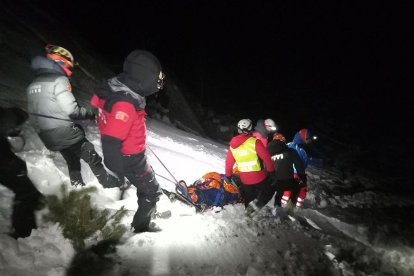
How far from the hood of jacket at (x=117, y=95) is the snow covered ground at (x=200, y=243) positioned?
1.53 m

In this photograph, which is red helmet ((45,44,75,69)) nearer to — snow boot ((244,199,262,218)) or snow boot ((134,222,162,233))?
snow boot ((134,222,162,233))

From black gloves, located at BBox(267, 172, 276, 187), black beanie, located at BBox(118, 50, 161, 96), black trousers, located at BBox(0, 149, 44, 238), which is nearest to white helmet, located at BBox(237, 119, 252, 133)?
black gloves, located at BBox(267, 172, 276, 187)

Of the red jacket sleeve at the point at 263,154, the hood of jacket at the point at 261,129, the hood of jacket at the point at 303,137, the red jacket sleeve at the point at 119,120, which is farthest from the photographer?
the hood of jacket at the point at 303,137

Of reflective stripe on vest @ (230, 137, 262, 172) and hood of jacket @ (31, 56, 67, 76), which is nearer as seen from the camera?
hood of jacket @ (31, 56, 67, 76)

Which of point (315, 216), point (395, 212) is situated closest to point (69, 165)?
point (315, 216)

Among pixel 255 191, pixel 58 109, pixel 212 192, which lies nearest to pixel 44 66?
pixel 58 109

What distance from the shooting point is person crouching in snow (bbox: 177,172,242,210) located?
5060mm

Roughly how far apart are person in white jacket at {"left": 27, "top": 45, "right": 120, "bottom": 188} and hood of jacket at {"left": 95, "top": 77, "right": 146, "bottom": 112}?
69 cm

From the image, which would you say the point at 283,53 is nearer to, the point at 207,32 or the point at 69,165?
the point at 207,32

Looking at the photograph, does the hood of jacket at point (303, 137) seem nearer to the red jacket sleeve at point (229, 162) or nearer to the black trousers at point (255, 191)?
the black trousers at point (255, 191)

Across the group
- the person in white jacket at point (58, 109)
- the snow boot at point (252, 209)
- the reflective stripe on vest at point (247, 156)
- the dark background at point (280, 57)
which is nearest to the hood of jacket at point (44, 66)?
the person in white jacket at point (58, 109)

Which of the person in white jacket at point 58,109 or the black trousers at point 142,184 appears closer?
the black trousers at point 142,184

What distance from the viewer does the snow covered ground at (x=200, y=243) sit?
10.4ft

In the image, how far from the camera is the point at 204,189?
523 cm
